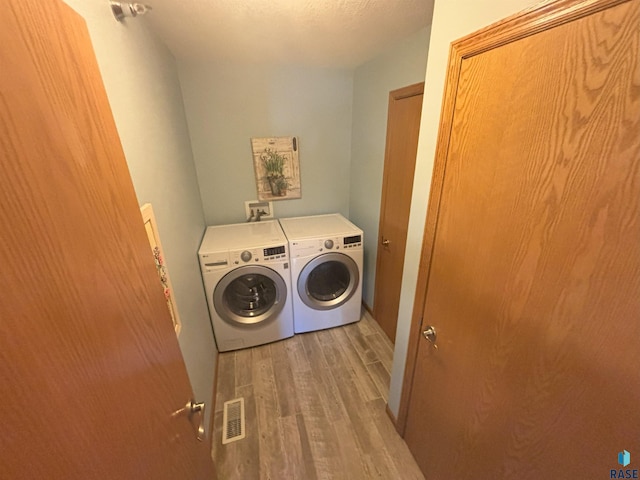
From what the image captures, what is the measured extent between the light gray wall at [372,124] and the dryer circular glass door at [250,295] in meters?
0.95

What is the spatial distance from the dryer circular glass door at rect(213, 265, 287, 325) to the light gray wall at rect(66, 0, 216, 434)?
15cm

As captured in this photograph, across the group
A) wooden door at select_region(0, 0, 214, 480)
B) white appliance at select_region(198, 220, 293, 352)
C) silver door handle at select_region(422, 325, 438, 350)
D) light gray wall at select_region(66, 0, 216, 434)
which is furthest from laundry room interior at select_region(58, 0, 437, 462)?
wooden door at select_region(0, 0, 214, 480)

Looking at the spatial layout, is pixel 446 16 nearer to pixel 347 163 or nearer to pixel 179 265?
pixel 179 265

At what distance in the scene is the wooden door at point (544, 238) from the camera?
54 centimetres

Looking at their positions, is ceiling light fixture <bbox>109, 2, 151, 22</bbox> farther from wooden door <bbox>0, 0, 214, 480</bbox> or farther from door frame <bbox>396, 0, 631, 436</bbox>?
door frame <bbox>396, 0, 631, 436</bbox>

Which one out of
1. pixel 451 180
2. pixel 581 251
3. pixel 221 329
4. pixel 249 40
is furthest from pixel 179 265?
pixel 581 251

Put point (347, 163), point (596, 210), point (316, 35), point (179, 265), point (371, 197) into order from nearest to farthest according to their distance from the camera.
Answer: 1. point (596, 210)
2. point (179, 265)
3. point (316, 35)
4. point (371, 197)
5. point (347, 163)

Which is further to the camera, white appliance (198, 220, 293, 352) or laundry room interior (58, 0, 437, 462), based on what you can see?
white appliance (198, 220, 293, 352)

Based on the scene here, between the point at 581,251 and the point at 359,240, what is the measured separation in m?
1.63

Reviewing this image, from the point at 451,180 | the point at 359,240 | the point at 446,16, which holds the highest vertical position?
the point at 446,16

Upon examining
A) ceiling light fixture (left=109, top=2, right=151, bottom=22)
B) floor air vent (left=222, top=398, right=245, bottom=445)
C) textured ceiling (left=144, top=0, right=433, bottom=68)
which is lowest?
floor air vent (left=222, top=398, right=245, bottom=445)

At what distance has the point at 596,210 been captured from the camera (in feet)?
1.89

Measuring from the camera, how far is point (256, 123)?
235 centimetres

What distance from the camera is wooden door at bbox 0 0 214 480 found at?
0.31m
